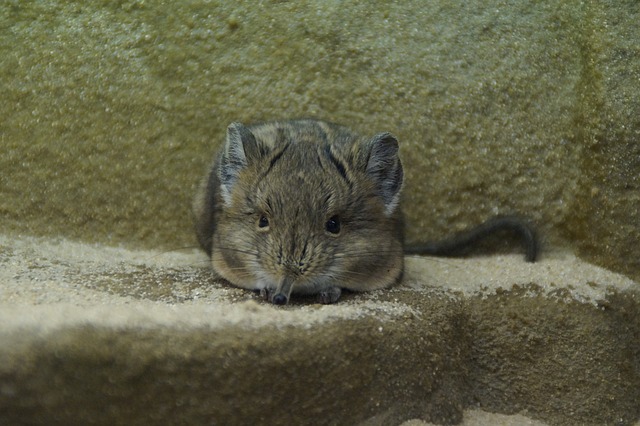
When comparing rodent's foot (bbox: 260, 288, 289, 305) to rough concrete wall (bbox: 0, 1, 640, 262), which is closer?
rodent's foot (bbox: 260, 288, 289, 305)

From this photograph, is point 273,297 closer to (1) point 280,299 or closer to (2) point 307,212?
(1) point 280,299

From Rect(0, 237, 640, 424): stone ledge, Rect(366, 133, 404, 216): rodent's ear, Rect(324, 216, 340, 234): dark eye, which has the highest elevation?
Rect(366, 133, 404, 216): rodent's ear

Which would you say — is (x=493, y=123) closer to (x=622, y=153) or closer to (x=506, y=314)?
(x=622, y=153)

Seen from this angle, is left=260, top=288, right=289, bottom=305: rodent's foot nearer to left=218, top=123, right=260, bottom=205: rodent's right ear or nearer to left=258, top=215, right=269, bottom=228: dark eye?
left=258, top=215, right=269, bottom=228: dark eye

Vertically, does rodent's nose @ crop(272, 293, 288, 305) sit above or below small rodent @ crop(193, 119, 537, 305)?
below

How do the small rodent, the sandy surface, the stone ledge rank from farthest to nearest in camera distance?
the small rodent → the sandy surface → the stone ledge

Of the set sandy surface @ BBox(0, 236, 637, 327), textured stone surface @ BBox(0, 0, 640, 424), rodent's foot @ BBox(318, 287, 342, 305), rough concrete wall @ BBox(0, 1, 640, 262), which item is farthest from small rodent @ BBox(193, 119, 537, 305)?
rough concrete wall @ BBox(0, 1, 640, 262)

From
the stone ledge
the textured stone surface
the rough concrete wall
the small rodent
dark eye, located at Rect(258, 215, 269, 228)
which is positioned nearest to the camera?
the stone ledge
